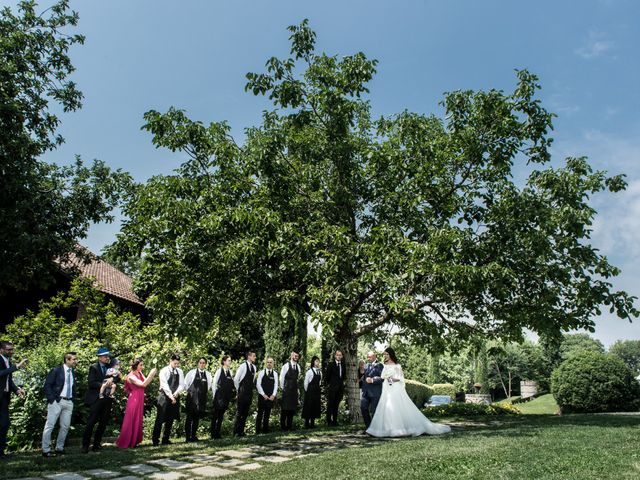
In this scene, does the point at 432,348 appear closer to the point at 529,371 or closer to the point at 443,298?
the point at 443,298

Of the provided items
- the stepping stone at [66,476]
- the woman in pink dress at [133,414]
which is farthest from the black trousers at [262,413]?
the stepping stone at [66,476]

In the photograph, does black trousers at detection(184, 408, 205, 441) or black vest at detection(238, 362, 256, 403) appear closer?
black trousers at detection(184, 408, 205, 441)

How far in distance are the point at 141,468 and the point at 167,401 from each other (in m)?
3.75

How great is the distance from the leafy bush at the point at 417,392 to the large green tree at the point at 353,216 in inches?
553

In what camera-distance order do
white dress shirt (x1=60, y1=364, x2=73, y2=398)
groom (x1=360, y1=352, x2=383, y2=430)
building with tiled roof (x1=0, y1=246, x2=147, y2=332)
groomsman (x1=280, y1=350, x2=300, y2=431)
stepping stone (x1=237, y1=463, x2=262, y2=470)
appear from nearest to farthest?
1. stepping stone (x1=237, y1=463, x2=262, y2=470)
2. white dress shirt (x1=60, y1=364, x2=73, y2=398)
3. groom (x1=360, y1=352, x2=383, y2=430)
4. groomsman (x1=280, y1=350, x2=300, y2=431)
5. building with tiled roof (x1=0, y1=246, x2=147, y2=332)

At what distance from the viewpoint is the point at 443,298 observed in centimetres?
1269

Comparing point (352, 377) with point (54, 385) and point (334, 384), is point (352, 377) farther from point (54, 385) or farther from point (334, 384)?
point (54, 385)

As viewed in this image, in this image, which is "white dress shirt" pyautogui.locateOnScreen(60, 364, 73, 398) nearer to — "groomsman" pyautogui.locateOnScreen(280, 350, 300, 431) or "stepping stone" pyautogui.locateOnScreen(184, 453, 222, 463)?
"stepping stone" pyautogui.locateOnScreen(184, 453, 222, 463)

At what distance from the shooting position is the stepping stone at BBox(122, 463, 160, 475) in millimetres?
6998

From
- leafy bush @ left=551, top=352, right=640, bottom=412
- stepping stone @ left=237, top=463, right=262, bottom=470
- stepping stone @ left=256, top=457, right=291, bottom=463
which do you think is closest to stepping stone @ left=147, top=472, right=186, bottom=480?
stepping stone @ left=237, top=463, right=262, bottom=470

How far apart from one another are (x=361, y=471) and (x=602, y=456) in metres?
3.64

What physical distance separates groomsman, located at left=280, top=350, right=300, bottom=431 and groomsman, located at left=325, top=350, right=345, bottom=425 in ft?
3.57

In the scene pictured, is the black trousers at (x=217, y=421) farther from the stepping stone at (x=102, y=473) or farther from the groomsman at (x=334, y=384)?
the stepping stone at (x=102, y=473)

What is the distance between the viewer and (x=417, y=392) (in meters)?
28.0
